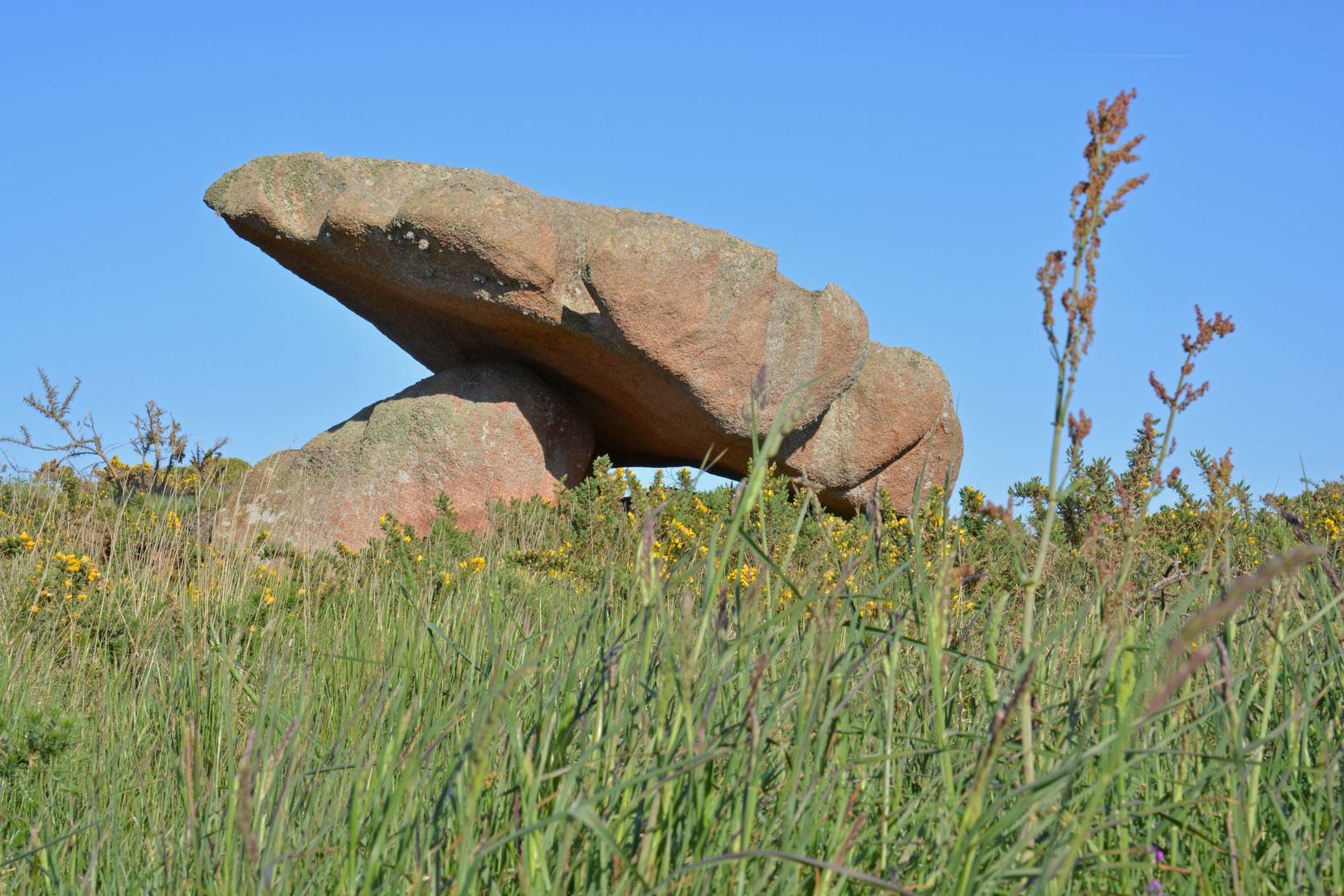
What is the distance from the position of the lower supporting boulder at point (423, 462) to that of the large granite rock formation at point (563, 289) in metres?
0.44

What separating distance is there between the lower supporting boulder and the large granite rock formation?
44cm

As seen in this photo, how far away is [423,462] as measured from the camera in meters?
7.36

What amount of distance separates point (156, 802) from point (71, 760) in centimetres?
24

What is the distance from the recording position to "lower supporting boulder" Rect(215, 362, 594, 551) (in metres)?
7.23

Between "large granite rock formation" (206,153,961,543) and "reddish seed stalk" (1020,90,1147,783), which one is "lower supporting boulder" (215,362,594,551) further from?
"reddish seed stalk" (1020,90,1147,783)

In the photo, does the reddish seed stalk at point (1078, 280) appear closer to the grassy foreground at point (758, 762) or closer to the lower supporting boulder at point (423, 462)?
the grassy foreground at point (758, 762)

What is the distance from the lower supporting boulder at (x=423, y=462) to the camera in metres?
7.23

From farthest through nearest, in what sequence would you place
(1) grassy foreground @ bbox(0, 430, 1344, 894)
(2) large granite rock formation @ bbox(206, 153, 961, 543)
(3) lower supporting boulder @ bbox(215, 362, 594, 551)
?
(3) lower supporting boulder @ bbox(215, 362, 594, 551)
(2) large granite rock formation @ bbox(206, 153, 961, 543)
(1) grassy foreground @ bbox(0, 430, 1344, 894)

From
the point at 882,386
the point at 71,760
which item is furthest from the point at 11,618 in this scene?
the point at 882,386

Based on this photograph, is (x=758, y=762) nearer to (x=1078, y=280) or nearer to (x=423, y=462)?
(x=1078, y=280)

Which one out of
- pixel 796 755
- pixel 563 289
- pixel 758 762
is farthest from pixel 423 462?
pixel 796 755

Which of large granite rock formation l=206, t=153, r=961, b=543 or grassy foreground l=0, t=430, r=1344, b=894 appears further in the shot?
large granite rock formation l=206, t=153, r=961, b=543

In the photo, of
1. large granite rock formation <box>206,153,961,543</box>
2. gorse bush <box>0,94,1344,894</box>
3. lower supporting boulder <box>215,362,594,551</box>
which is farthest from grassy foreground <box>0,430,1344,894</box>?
large granite rock formation <box>206,153,961,543</box>

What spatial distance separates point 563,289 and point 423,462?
167 centimetres
